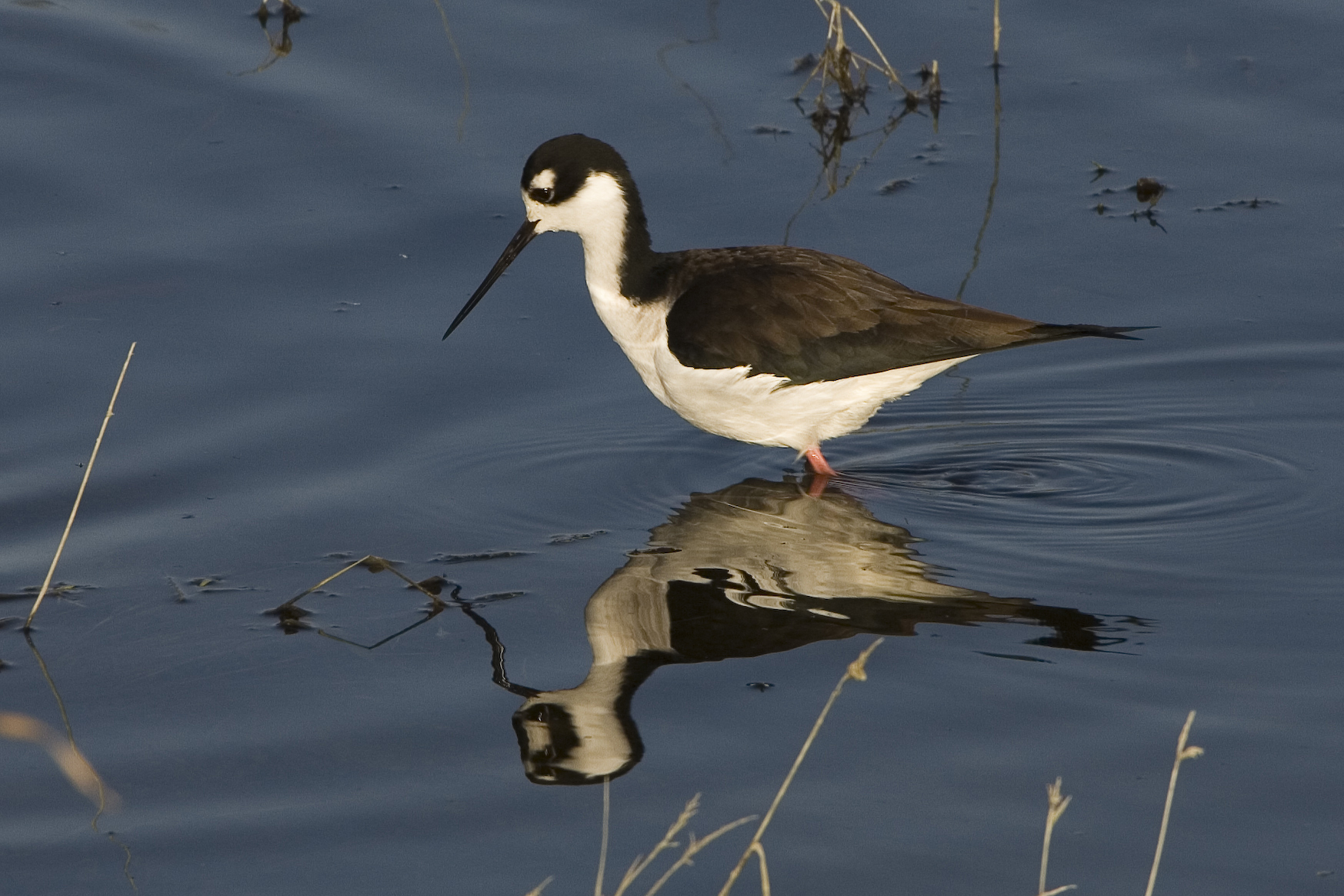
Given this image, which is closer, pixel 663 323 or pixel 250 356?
pixel 663 323

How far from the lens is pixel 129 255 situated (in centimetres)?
812

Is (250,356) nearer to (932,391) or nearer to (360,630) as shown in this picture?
(360,630)

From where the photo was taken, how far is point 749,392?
6.71m

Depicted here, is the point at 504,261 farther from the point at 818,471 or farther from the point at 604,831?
the point at 604,831

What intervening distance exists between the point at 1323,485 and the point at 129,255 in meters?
5.21

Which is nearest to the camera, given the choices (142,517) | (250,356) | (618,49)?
A: (142,517)

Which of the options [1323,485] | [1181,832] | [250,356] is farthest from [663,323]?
[1181,832]

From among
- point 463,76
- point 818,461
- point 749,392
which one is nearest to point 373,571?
point 749,392

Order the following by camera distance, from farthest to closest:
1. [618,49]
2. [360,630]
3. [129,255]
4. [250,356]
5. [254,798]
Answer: [618,49] < [129,255] < [250,356] < [360,630] < [254,798]

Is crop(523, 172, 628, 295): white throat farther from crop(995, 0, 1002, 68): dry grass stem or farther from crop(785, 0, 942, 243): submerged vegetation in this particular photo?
crop(995, 0, 1002, 68): dry grass stem

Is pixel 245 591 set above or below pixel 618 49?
below

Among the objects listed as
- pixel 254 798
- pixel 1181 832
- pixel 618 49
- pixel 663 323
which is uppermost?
pixel 618 49

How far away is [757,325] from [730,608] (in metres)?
1.32

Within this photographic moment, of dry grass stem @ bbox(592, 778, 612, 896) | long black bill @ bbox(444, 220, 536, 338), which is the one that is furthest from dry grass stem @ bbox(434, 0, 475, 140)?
dry grass stem @ bbox(592, 778, 612, 896)
